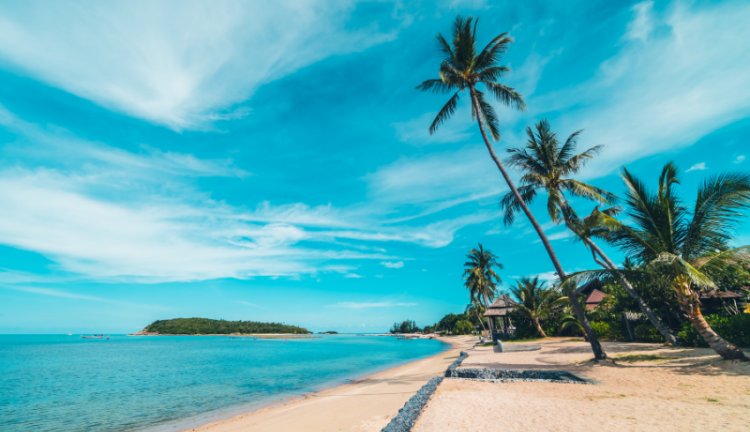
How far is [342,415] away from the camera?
29.2 feet

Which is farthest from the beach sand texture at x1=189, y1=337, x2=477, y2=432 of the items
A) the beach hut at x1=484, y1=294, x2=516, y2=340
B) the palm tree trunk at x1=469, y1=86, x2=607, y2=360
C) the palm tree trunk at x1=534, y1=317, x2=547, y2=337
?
the palm tree trunk at x1=534, y1=317, x2=547, y2=337

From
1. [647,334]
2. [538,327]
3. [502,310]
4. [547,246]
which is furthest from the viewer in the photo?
[502,310]

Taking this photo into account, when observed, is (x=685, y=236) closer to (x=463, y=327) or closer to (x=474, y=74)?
(x=474, y=74)

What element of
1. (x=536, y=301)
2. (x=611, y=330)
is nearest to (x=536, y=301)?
(x=536, y=301)

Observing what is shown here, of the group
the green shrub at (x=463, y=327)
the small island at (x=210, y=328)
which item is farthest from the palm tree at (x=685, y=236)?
the small island at (x=210, y=328)

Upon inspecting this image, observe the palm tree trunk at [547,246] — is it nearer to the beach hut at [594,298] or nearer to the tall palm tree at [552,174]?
the tall palm tree at [552,174]

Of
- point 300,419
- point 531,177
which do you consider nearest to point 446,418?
point 300,419

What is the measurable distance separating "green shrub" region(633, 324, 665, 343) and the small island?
162416 millimetres

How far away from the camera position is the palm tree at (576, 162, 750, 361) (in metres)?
8.68

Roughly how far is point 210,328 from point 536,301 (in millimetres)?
159631

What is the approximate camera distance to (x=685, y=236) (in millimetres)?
9797

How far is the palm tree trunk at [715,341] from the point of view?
27.7 ft

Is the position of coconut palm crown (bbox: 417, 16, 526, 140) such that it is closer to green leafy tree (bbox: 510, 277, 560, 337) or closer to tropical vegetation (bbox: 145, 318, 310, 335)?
green leafy tree (bbox: 510, 277, 560, 337)

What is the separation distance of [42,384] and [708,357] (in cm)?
3227
